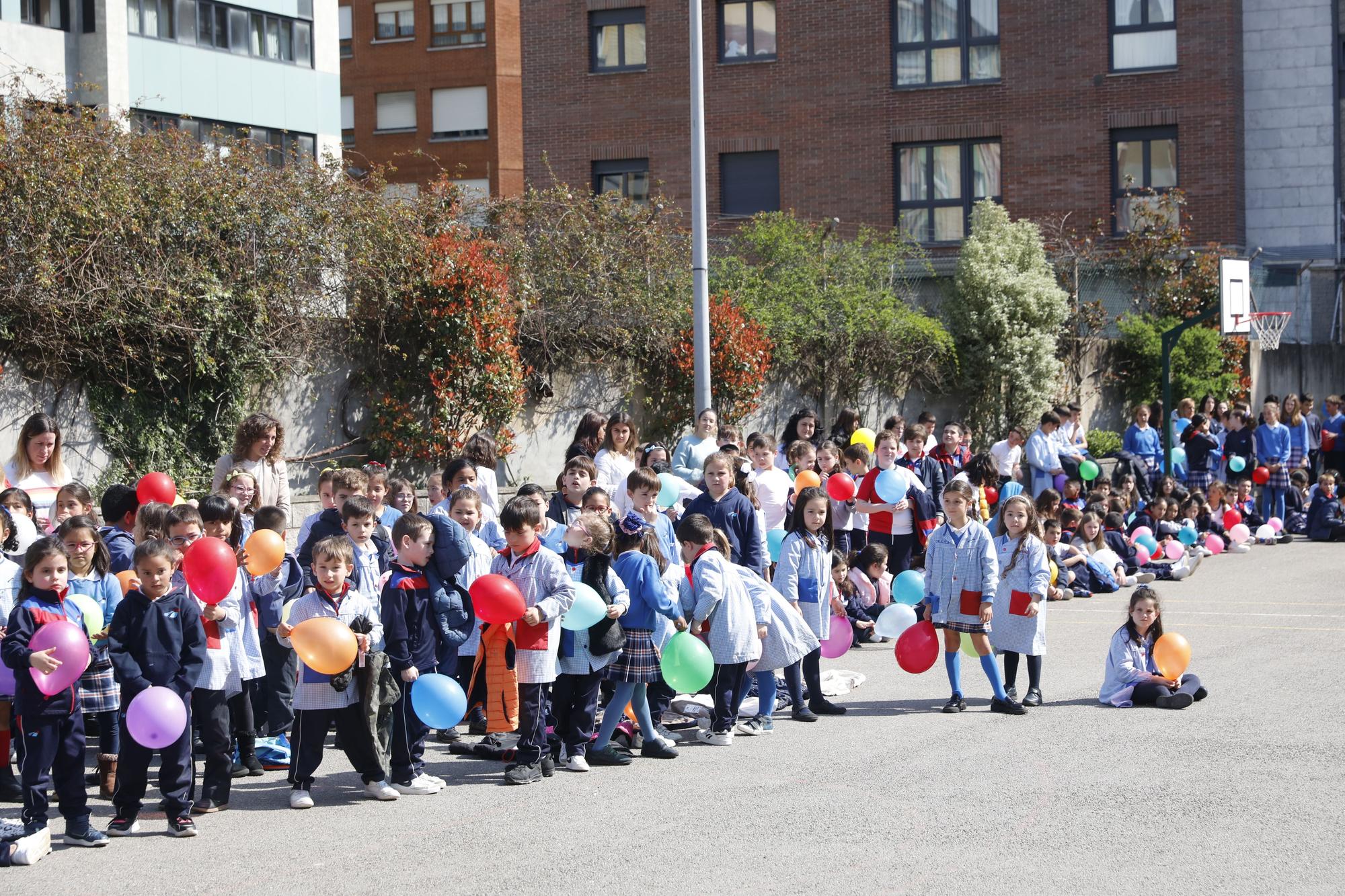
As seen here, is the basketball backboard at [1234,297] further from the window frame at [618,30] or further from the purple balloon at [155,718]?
the purple balloon at [155,718]

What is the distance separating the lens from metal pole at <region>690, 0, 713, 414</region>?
16609 mm

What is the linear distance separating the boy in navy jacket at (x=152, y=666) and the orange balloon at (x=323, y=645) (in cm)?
50

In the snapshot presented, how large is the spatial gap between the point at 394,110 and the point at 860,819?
142ft

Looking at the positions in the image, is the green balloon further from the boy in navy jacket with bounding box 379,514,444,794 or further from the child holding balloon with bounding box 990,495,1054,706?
the child holding balloon with bounding box 990,495,1054,706

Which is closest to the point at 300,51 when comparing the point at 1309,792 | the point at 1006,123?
the point at 1006,123

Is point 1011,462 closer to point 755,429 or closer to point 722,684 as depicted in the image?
point 755,429

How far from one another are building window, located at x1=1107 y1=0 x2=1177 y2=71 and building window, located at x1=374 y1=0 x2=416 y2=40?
78.0 ft

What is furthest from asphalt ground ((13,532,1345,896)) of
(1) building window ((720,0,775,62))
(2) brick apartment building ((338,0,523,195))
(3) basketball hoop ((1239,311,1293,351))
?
(2) brick apartment building ((338,0,523,195))

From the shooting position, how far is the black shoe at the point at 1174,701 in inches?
384

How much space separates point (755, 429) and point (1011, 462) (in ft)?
15.6

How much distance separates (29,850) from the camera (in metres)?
6.62

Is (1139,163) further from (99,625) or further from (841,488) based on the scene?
(99,625)

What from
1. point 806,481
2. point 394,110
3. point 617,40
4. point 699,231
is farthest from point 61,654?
point 394,110

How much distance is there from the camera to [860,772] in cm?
816
